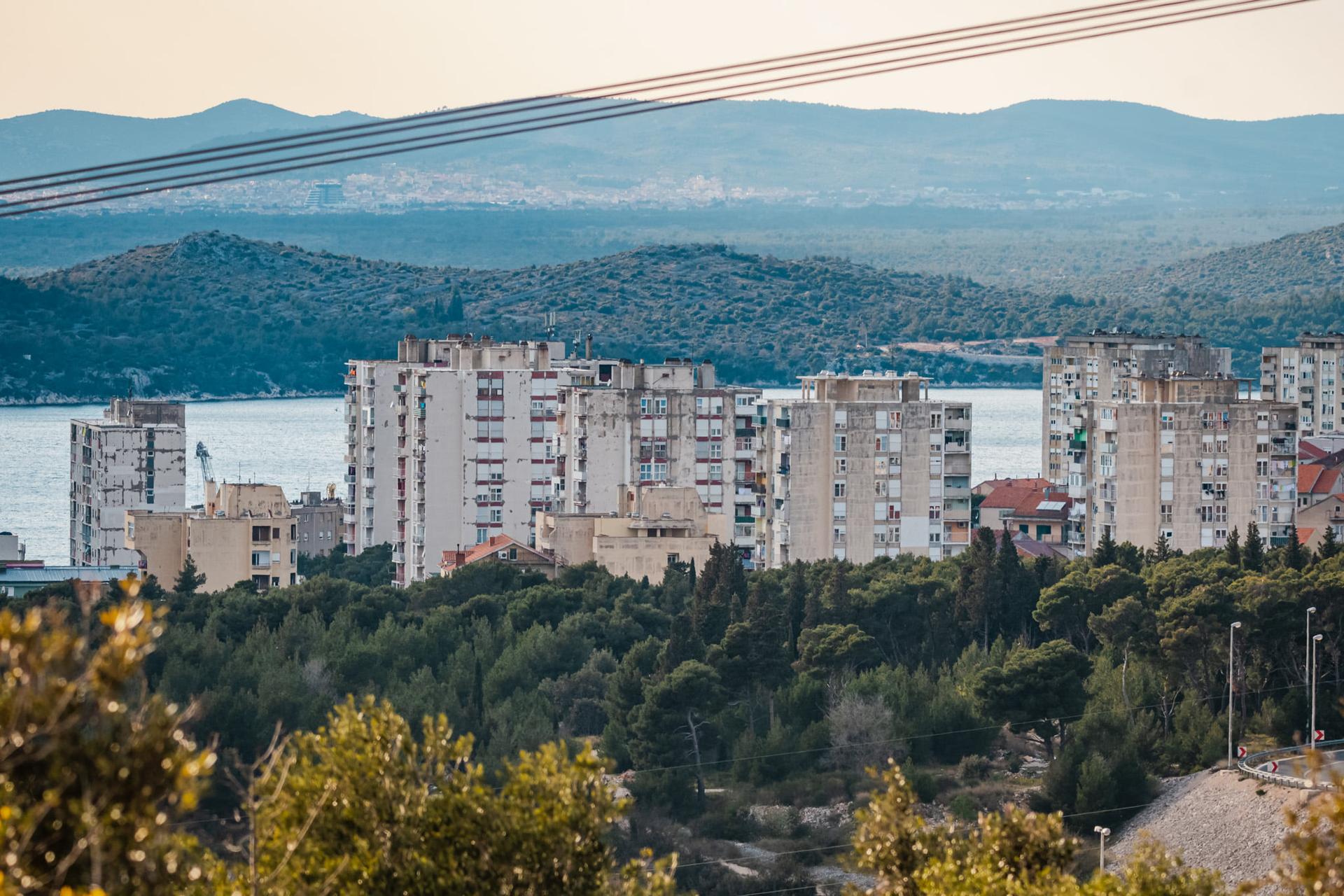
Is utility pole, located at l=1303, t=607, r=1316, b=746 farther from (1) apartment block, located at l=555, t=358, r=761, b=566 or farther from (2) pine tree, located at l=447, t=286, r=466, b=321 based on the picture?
(2) pine tree, located at l=447, t=286, r=466, b=321

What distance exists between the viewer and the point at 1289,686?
37.7 metres

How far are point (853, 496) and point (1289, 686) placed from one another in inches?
689

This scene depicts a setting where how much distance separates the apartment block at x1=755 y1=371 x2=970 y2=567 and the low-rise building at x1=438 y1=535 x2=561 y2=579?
5.87 metres

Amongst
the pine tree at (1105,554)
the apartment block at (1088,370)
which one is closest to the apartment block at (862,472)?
the pine tree at (1105,554)

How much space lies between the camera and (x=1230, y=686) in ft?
118

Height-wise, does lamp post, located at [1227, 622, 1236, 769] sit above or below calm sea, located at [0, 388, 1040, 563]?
below

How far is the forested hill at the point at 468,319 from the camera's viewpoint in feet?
560

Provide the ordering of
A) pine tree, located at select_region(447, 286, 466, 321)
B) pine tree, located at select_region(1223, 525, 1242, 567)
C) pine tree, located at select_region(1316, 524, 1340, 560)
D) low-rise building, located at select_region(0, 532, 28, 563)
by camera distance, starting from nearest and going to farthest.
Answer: pine tree, located at select_region(1223, 525, 1242, 567) → pine tree, located at select_region(1316, 524, 1340, 560) → low-rise building, located at select_region(0, 532, 28, 563) → pine tree, located at select_region(447, 286, 466, 321)

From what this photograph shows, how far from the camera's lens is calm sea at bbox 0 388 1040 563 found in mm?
95250

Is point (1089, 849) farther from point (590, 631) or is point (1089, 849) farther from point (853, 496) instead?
point (853, 496)

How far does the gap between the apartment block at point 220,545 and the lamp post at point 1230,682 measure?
68.2ft

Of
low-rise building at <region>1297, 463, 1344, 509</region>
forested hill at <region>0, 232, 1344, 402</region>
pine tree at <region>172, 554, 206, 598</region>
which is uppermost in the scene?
forested hill at <region>0, 232, 1344, 402</region>

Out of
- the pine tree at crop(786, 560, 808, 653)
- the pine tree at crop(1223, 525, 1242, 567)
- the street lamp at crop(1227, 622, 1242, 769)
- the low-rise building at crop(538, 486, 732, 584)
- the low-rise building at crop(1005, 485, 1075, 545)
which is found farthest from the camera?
the low-rise building at crop(1005, 485, 1075, 545)

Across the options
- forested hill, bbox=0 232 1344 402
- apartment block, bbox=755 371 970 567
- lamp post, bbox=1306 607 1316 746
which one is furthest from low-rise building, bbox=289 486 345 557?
forested hill, bbox=0 232 1344 402
